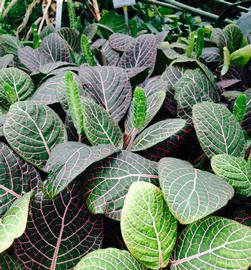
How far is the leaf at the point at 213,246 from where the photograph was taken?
480 millimetres

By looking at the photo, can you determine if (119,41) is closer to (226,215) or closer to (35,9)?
(226,215)

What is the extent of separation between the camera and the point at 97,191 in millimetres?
533

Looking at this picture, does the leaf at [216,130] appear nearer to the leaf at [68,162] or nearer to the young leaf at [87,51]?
the leaf at [68,162]

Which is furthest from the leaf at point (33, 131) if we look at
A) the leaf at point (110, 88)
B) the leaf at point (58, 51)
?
the leaf at point (58, 51)

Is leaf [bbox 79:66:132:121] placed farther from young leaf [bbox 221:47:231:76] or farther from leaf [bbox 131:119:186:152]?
young leaf [bbox 221:47:231:76]

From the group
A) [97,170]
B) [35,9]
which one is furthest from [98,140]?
[35,9]

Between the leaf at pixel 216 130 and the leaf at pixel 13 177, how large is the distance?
0.91ft

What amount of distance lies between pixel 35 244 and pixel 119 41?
609mm

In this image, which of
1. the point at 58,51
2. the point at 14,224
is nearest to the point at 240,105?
the point at 14,224

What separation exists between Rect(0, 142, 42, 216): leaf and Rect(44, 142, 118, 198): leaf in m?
0.08

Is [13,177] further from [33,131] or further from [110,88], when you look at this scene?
[110,88]

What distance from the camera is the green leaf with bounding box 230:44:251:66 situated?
2.95 feet

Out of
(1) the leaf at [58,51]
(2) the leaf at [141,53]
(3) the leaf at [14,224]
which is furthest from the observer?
(1) the leaf at [58,51]

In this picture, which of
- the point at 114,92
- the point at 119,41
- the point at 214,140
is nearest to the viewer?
the point at 214,140
